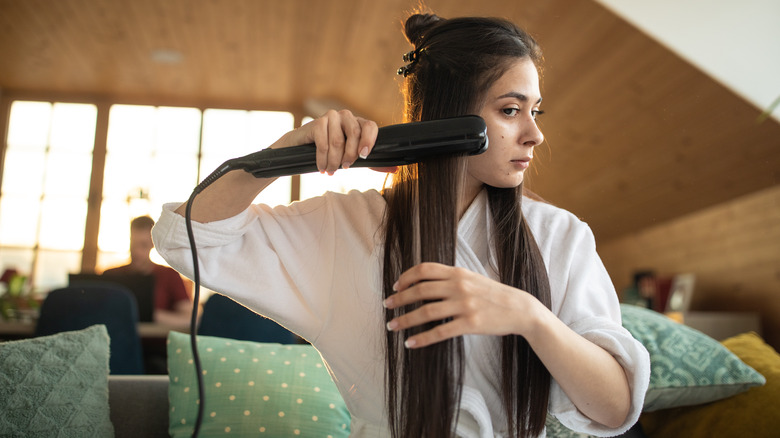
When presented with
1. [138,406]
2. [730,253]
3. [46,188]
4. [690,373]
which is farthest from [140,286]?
[46,188]

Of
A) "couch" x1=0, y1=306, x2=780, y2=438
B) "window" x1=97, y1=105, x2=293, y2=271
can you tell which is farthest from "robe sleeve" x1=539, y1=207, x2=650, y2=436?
"window" x1=97, y1=105, x2=293, y2=271

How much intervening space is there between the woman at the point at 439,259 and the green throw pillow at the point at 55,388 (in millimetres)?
604

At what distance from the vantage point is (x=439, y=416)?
83cm

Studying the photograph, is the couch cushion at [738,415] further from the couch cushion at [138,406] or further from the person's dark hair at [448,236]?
the couch cushion at [138,406]

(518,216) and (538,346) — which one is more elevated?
(518,216)

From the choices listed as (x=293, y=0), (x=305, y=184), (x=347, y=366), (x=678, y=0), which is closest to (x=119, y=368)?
(x=347, y=366)

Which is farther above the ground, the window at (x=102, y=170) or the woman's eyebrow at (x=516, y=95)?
the window at (x=102, y=170)

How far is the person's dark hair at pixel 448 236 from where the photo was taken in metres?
0.84

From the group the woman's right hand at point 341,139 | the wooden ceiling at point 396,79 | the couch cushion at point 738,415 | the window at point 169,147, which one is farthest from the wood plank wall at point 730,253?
the window at point 169,147

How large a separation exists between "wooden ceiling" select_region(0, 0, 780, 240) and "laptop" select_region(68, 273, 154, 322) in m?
1.63

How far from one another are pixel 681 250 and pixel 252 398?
367cm

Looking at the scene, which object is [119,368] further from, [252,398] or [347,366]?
[347,366]

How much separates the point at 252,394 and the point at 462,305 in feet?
3.03

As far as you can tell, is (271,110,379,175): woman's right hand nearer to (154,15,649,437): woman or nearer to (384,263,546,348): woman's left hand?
(154,15,649,437): woman
